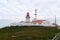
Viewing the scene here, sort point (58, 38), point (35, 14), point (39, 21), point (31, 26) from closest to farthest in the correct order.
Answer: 1. point (58, 38)
2. point (31, 26)
3. point (39, 21)
4. point (35, 14)

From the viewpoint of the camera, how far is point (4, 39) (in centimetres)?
3841

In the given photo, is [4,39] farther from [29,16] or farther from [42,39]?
[29,16]

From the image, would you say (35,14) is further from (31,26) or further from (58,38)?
(58,38)

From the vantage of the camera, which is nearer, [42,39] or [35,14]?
[42,39]

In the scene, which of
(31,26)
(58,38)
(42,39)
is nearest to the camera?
(58,38)

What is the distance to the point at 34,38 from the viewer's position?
130 ft

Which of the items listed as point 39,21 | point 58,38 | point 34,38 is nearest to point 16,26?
point 39,21

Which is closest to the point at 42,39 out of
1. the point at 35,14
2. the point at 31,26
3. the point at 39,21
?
the point at 31,26

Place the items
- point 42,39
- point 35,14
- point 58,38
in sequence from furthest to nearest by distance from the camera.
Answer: point 35,14 < point 42,39 < point 58,38

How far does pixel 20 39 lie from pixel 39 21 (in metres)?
30.5

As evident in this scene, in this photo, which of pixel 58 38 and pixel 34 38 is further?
pixel 34 38

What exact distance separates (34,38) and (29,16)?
3137cm

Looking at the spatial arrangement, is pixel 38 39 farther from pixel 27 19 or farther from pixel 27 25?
pixel 27 19

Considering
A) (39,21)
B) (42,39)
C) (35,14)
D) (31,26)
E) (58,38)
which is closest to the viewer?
(58,38)
